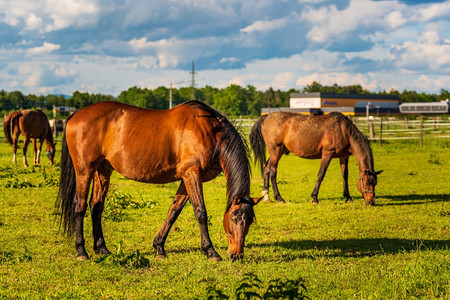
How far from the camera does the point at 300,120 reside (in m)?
13.0

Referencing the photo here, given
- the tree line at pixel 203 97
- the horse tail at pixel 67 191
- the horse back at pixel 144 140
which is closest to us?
the horse back at pixel 144 140

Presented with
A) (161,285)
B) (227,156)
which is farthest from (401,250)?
(161,285)

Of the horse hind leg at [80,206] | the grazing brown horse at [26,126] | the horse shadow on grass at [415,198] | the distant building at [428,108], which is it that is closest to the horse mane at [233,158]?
the horse hind leg at [80,206]

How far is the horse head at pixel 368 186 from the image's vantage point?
448 inches

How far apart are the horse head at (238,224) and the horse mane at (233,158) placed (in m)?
0.02

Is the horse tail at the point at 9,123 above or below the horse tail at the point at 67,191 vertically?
above

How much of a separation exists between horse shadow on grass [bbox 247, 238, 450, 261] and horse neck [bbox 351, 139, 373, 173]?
3.88m

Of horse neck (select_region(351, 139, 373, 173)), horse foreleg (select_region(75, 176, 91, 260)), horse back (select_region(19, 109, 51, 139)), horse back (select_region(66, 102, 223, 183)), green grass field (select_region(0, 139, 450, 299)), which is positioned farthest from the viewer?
horse back (select_region(19, 109, 51, 139))

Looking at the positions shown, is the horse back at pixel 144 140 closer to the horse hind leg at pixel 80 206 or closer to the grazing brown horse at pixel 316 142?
the horse hind leg at pixel 80 206

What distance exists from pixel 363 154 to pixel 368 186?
0.87m

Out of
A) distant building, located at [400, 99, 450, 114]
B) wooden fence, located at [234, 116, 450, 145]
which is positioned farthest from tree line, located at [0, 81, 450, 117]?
wooden fence, located at [234, 116, 450, 145]

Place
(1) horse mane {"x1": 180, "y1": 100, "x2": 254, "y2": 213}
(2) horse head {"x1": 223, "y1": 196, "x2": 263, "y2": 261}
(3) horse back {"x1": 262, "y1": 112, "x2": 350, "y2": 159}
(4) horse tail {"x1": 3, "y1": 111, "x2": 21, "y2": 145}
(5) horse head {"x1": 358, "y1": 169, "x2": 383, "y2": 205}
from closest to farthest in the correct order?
1. (2) horse head {"x1": 223, "y1": 196, "x2": 263, "y2": 261}
2. (1) horse mane {"x1": 180, "y1": 100, "x2": 254, "y2": 213}
3. (5) horse head {"x1": 358, "y1": 169, "x2": 383, "y2": 205}
4. (3) horse back {"x1": 262, "y1": 112, "x2": 350, "y2": 159}
5. (4) horse tail {"x1": 3, "y1": 111, "x2": 21, "y2": 145}

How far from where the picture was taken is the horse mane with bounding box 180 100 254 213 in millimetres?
6188

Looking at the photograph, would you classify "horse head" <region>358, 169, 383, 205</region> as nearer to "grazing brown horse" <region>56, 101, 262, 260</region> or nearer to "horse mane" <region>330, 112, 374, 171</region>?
"horse mane" <region>330, 112, 374, 171</region>
